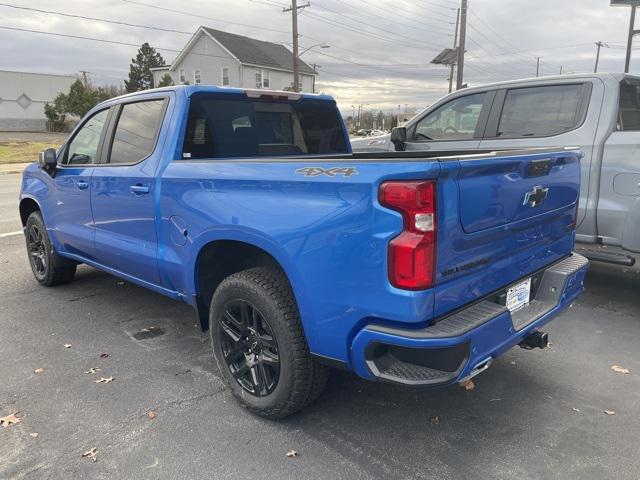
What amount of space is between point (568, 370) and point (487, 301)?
146 centimetres

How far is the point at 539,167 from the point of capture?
2826mm

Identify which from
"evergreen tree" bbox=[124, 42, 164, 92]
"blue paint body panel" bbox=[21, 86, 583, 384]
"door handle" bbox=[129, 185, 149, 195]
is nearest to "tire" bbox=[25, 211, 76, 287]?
"door handle" bbox=[129, 185, 149, 195]

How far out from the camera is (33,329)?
14.6 feet

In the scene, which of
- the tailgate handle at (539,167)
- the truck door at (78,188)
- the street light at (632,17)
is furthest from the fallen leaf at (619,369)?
the street light at (632,17)

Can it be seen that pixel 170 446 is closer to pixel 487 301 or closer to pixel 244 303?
pixel 244 303

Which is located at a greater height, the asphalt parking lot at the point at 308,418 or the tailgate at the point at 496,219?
the tailgate at the point at 496,219

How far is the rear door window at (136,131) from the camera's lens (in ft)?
12.6

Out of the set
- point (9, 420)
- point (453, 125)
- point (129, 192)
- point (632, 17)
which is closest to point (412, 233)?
point (129, 192)

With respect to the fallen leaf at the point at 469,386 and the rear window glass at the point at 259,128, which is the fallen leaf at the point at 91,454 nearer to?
the rear window glass at the point at 259,128

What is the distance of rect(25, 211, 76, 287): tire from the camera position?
5.34m

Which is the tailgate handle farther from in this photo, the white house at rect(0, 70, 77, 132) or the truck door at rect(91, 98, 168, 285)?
the white house at rect(0, 70, 77, 132)

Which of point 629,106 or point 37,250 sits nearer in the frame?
point 629,106

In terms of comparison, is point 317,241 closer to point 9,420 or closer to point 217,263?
point 217,263

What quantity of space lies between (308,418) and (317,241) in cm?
120
